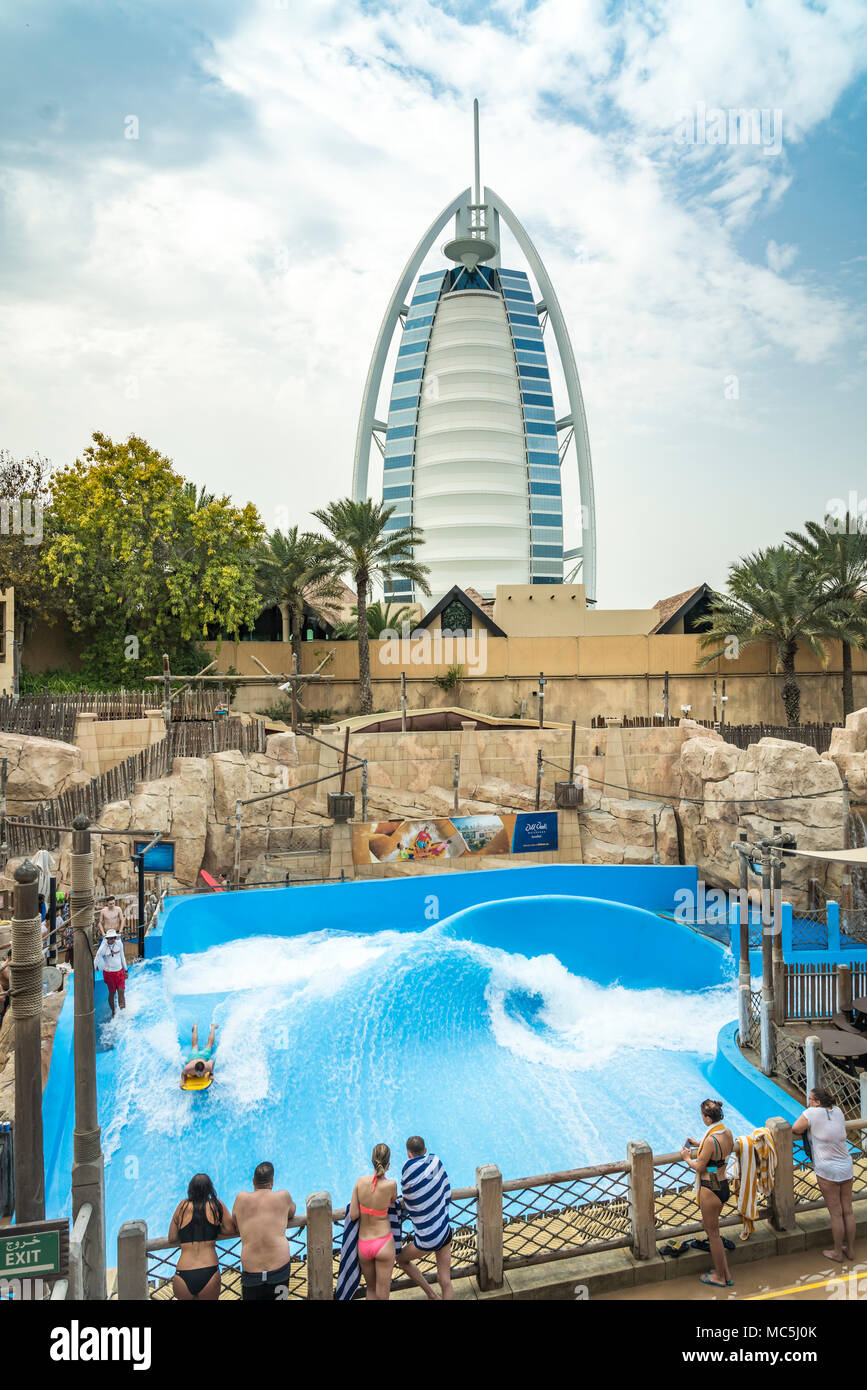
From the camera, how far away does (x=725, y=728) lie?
2683cm

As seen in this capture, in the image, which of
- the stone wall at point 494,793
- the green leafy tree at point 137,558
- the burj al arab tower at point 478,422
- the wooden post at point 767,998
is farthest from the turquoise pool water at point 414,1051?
the burj al arab tower at point 478,422

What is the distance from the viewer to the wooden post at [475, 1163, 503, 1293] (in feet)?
20.0

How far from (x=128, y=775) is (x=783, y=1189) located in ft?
56.9

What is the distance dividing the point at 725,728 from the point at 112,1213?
74.3ft

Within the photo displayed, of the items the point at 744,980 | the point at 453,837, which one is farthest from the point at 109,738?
the point at 744,980

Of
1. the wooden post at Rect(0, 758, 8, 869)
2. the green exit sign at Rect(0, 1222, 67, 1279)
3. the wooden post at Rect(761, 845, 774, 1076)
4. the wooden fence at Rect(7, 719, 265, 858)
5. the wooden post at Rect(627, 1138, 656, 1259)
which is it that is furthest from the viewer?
the wooden fence at Rect(7, 719, 265, 858)

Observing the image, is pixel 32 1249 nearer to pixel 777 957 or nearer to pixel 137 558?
pixel 777 957

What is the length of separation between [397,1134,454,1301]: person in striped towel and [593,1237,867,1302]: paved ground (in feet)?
4.01

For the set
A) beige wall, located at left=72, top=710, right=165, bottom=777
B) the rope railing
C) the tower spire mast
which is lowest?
the rope railing

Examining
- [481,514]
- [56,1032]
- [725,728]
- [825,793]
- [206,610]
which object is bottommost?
[56,1032]

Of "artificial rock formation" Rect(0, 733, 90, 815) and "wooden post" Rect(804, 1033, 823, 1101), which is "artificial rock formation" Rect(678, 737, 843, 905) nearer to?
"wooden post" Rect(804, 1033, 823, 1101)

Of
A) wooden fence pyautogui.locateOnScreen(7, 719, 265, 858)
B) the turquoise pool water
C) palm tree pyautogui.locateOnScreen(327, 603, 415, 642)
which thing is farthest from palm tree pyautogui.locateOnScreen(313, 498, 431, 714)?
the turquoise pool water

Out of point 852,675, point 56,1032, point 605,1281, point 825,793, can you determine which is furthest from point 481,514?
point 605,1281
